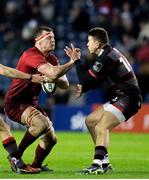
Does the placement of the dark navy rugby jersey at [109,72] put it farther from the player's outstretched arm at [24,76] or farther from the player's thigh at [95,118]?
the player's outstretched arm at [24,76]

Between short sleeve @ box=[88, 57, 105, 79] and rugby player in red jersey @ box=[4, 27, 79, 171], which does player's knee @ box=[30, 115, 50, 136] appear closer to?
rugby player in red jersey @ box=[4, 27, 79, 171]

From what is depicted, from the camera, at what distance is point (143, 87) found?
23.2 metres

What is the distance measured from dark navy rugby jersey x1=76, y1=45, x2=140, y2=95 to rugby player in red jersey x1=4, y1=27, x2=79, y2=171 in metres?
0.35

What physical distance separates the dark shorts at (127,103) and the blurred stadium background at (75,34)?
416 inches

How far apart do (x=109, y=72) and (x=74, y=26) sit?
47.0 ft

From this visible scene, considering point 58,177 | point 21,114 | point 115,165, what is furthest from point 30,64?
point 115,165

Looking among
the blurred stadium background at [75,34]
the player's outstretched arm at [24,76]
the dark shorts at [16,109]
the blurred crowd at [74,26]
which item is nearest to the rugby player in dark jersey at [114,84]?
the player's outstretched arm at [24,76]

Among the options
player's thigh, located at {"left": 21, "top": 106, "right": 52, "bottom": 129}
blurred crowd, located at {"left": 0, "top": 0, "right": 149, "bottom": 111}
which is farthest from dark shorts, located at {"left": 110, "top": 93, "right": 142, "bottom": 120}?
blurred crowd, located at {"left": 0, "top": 0, "right": 149, "bottom": 111}

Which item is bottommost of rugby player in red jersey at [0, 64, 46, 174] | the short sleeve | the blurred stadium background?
rugby player in red jersey at [0, 64, 46, 174]

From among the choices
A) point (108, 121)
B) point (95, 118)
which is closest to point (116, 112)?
point (108, 121)

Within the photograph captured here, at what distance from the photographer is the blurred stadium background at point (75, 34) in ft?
76.3

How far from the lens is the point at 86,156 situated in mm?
15555

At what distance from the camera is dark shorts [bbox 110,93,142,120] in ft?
39.2

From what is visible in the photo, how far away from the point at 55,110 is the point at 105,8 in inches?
182
